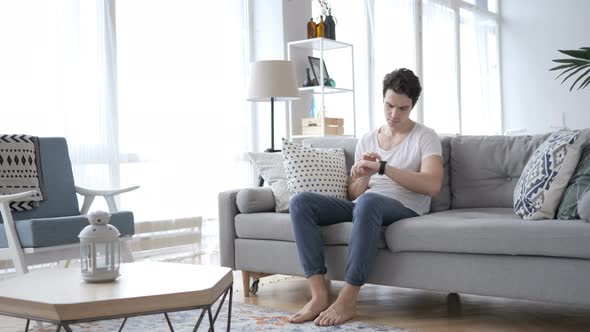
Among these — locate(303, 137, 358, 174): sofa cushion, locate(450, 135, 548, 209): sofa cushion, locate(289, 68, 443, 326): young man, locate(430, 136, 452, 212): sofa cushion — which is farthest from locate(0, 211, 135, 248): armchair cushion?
locate(450, 135, 548, 209): sofa cushion

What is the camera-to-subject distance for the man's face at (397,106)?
3086 millimetres

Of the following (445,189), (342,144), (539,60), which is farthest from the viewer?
(539,60)

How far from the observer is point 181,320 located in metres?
2.89

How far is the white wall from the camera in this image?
8586mm

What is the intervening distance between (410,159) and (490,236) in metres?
0.63

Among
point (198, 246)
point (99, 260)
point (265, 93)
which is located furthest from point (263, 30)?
point (99, 260)

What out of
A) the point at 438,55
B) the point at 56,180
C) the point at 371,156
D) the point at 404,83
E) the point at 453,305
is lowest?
the point at 453,305

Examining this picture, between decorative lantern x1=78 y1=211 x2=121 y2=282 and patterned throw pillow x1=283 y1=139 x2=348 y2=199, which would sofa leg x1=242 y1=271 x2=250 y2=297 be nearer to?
patterned throw pillow x1=283 y1=139 x2=348 y2=199

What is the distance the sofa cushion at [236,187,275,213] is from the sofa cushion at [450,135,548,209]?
94 cm

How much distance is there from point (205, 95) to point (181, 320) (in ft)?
8.04

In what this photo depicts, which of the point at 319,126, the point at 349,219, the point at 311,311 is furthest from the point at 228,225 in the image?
the point at 319,126

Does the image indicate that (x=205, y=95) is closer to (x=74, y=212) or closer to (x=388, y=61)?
(x=74, y=212)

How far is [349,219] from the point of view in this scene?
3.11 meters

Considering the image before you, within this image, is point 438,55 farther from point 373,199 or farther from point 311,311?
point 311,311
